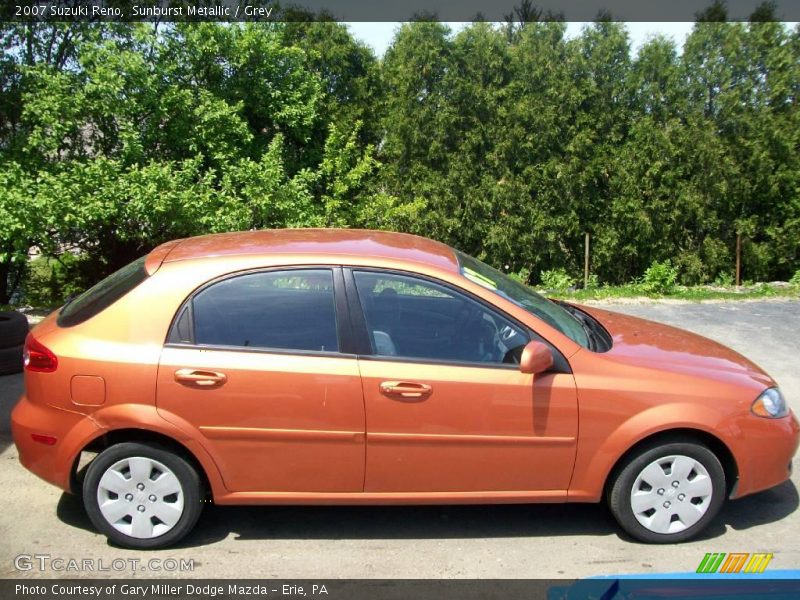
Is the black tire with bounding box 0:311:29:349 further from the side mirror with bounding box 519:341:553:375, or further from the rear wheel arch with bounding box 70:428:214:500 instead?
the side mirror with bounding box 519:341:553:375

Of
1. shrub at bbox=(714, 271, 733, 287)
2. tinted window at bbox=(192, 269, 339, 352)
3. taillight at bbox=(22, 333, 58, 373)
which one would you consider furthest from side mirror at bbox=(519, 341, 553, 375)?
shrub at bbox=(714, 271, 733, 287)

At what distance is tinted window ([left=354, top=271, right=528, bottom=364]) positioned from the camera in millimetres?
4270

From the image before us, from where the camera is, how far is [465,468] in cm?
423

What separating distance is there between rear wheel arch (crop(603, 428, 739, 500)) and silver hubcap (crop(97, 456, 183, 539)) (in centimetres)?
232

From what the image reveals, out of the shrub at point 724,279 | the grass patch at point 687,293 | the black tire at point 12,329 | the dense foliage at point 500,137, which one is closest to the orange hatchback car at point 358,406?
the black tire at point 12,329

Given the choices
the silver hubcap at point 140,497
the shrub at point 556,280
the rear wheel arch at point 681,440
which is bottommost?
the silver hubcap at point 140,497

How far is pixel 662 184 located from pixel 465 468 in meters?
7.56

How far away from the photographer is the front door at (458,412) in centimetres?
414

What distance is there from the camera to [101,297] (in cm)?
448

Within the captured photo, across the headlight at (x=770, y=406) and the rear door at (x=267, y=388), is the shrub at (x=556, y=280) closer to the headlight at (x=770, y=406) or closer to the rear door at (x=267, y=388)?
the headlight at (x=770, y=406)

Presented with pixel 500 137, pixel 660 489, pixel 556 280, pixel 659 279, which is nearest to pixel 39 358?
pixel 660 489

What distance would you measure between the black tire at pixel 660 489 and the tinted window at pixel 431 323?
87 cm

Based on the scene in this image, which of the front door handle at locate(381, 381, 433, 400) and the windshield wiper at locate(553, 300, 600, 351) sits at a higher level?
the windshield wiper at locate(553, 300, 600, 351)

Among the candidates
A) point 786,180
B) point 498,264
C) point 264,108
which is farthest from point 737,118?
point 264,108
